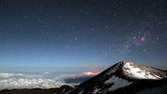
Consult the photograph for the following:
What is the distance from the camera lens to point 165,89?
47000 mm

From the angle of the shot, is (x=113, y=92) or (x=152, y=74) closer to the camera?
(x=113, y=92)

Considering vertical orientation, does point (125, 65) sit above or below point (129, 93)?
above

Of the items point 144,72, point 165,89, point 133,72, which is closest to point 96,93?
point 133,72

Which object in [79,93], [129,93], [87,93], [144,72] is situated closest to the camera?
[129,93]

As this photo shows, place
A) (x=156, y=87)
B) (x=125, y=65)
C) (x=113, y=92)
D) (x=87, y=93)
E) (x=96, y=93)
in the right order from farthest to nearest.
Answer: (x=125, y=65) → (x=87, y=93) → (x=96, y=93) → (x=113, y=92) → (x=156, y=87)

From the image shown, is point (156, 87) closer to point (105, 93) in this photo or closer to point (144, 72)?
point (105, 93)

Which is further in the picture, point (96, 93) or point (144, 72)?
point (144, 72)

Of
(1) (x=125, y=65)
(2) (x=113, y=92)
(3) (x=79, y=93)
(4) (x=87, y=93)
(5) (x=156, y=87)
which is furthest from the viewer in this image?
(1) (x=125, y=65)

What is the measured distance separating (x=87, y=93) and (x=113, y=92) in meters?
20.1

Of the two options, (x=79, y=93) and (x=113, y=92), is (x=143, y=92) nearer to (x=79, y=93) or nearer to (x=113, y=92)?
(x=113, y=92)

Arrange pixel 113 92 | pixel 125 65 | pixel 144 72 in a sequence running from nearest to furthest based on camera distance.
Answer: pixel 113 92
pixel 144 72
pixel 125 65

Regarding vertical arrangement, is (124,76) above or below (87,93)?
above

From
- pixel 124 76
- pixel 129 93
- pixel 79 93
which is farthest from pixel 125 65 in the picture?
pixel 129 93

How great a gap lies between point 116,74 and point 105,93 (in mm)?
26789
